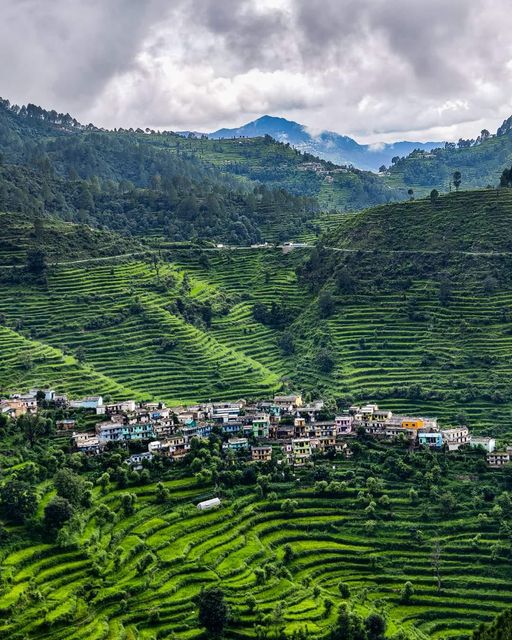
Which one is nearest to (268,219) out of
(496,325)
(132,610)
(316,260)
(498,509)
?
(316,260)

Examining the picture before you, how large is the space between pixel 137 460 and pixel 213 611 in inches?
517

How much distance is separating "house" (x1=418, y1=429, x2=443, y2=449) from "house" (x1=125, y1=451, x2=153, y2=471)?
45.4 ft

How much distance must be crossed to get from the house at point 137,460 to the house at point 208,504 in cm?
421

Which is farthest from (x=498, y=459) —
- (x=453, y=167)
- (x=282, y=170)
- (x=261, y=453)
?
(x=453, y=167)

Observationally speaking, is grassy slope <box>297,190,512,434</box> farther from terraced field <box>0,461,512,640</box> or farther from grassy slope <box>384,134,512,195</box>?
grassy slope <box>384,134,512,195</box>

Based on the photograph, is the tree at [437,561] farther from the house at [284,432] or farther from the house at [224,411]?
the house at [224,411]

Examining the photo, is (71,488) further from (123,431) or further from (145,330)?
(145,330)

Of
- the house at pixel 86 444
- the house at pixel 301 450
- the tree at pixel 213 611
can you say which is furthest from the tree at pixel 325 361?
the tree at pixel 213 611

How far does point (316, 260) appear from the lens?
85438 mm

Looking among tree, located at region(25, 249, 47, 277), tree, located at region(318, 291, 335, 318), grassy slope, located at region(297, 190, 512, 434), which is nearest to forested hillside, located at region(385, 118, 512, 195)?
grassy slope, located at region(297, 190, 512, 434)

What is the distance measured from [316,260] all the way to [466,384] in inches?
1061

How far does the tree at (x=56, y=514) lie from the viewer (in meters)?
38.3

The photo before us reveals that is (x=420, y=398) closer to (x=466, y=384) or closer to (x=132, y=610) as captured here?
(x=466, y=384)

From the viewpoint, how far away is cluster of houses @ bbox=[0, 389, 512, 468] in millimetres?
47406
